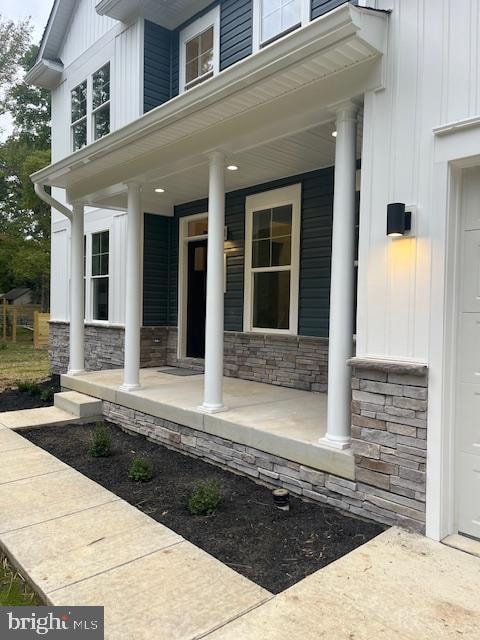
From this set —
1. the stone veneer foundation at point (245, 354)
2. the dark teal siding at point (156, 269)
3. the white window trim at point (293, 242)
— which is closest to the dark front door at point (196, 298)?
the stone veneer foundation at point (245, 354)

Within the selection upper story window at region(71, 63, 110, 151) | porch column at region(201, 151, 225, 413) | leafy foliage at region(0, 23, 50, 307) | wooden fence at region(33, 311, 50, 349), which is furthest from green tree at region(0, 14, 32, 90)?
porch column at region(201, 151, 225, 413)

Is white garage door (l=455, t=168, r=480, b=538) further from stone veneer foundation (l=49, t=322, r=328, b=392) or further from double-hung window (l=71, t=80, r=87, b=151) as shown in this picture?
double-hung window (l=71, t=80, r=87, b=151)

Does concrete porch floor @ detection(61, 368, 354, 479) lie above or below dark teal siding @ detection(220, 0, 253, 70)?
below

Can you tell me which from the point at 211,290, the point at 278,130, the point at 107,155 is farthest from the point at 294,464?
the point at 107,155

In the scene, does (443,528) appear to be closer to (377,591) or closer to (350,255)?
(377,591)

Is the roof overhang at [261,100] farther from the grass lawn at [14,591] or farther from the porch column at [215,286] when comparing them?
the grass lawn at [14,591]

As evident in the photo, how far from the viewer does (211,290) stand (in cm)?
433

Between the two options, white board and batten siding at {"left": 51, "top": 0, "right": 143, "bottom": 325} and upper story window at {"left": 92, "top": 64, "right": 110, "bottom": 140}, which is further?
upper story window at {"left": 92, "top": 64, "right": 110, "bottom": 140}

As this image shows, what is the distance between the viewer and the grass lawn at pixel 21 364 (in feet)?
30.0

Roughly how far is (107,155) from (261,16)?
8.94 feet

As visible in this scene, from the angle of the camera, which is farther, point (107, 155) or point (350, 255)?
point (107, 155)

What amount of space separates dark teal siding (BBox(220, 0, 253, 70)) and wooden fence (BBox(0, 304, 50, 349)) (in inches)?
479

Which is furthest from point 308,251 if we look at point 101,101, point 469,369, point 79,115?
point 79,115

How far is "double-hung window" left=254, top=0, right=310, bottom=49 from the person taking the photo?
5316mm
